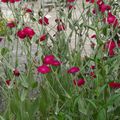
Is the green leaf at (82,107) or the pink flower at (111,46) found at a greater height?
the pink flower at (111,46)

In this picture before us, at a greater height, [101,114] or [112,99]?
[112,99]

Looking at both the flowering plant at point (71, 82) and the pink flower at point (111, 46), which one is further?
the pink flower at point (111, 46)

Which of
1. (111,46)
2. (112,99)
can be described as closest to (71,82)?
(111,46)

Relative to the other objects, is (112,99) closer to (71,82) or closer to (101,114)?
(101,114)

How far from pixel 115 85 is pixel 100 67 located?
206 mm

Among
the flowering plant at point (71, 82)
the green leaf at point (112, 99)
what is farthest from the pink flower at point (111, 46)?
the green leaf at point (112, 99)

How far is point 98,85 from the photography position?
8.84 feet

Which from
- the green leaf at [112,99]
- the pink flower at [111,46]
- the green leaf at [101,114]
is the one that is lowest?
the green leaf at [101,114]

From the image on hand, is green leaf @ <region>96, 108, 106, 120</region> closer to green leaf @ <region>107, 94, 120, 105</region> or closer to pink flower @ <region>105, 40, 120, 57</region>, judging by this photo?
green leaf @ <region>107, 94, 120, 105</region>

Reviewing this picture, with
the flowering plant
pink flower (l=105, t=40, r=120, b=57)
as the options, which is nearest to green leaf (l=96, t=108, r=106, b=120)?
the flowering plant

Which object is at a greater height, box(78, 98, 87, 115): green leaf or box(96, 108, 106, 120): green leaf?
box(78, 98, 87, 115): green leaf

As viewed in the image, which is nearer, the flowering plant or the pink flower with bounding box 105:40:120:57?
the flowering plant

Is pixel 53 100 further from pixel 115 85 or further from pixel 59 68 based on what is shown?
pixel 115 85

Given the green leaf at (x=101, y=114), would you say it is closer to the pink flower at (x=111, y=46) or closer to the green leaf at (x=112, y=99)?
the green leaf at (x=112, y=99)
